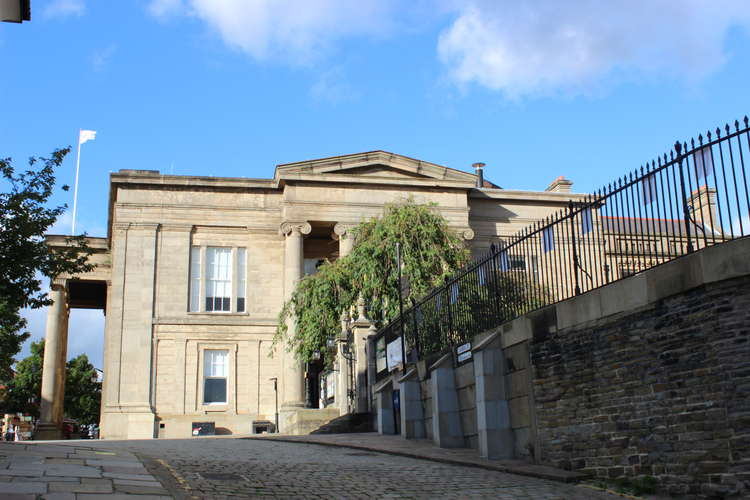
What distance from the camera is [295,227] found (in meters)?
45.6

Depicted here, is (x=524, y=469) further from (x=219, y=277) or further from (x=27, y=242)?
(x=219, y=277)

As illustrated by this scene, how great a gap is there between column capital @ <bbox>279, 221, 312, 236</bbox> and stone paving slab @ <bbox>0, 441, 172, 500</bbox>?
31.1 metres

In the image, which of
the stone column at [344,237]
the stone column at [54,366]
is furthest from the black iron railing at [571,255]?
the stone column at [54,366]

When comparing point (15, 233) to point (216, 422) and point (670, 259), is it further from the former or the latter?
point (216, 422)

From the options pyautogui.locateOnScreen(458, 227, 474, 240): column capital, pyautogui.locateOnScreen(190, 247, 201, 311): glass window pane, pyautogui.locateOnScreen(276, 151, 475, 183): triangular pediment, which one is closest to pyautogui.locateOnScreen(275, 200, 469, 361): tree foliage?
pyautogui.locateOnScreen(458, 227, 474, 240): column capital

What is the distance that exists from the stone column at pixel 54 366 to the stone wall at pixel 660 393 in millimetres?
38077

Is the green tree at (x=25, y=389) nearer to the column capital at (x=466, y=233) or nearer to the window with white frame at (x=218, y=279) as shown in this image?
the window with white frame at (x=218, y=279)

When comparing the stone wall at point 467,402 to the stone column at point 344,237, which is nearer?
the stone wall at point 467,402

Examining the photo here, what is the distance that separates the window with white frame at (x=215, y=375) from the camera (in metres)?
44.4

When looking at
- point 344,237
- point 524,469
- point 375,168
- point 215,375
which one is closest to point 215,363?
point 215,375

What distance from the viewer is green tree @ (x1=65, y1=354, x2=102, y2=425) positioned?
72.5 m

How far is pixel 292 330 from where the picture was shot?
43.5 m

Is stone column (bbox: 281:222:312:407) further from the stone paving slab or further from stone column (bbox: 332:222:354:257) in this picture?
the stone paving slab

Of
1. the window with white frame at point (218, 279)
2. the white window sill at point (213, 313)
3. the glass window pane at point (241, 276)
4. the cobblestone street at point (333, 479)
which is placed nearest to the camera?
the cobblestone street at point (333, 479)
